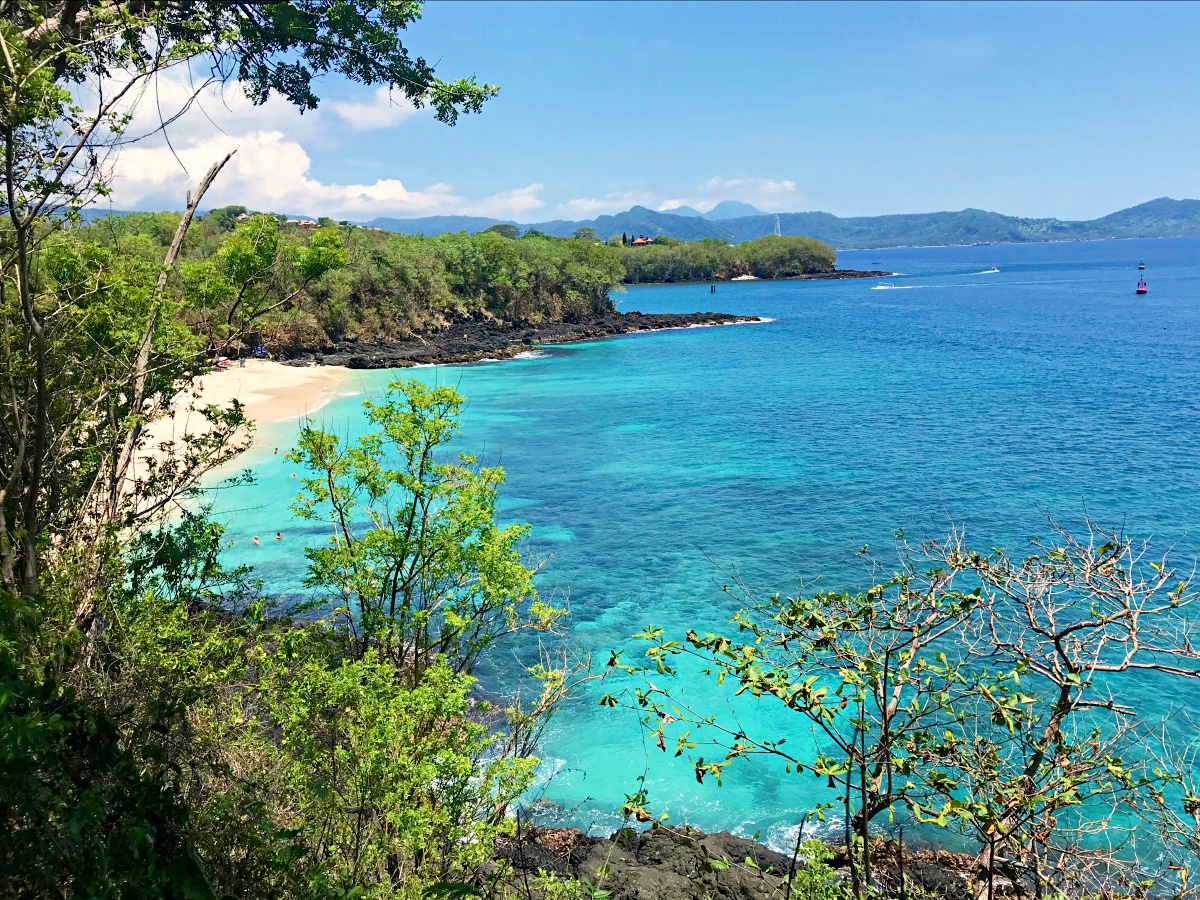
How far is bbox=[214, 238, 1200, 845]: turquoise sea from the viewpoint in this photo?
17438 millimetres

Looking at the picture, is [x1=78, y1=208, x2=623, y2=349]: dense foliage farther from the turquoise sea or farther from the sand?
the turquoise sea

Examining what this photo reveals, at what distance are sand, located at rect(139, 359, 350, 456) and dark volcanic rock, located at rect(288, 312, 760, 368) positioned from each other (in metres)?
3.95

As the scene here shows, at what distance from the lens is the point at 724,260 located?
18150cm

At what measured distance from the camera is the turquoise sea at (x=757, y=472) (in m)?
17.4

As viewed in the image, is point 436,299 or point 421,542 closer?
point 421,542

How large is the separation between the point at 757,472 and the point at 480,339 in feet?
158

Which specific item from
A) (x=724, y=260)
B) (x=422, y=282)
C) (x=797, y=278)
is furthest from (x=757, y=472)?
(x=797, y=278)

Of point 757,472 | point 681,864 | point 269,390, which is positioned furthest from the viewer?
point 269,390

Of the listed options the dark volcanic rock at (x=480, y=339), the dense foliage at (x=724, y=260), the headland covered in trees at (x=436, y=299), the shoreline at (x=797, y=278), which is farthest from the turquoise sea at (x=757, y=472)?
the shoreline at (x=797, y=278)

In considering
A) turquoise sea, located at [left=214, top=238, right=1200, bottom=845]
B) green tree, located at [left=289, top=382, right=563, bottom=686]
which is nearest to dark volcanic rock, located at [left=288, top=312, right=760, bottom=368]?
turquoise sea, located at [left=214, top=238, right=1200, bottom=845]

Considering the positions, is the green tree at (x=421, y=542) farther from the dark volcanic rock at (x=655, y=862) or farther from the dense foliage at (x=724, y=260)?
the dense foliage at (x=724, y=260)

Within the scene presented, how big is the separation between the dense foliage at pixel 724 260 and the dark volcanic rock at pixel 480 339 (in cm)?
8050

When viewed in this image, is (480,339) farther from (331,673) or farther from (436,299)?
(331,673)

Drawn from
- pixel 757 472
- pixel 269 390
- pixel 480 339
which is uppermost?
pixel 480 339
